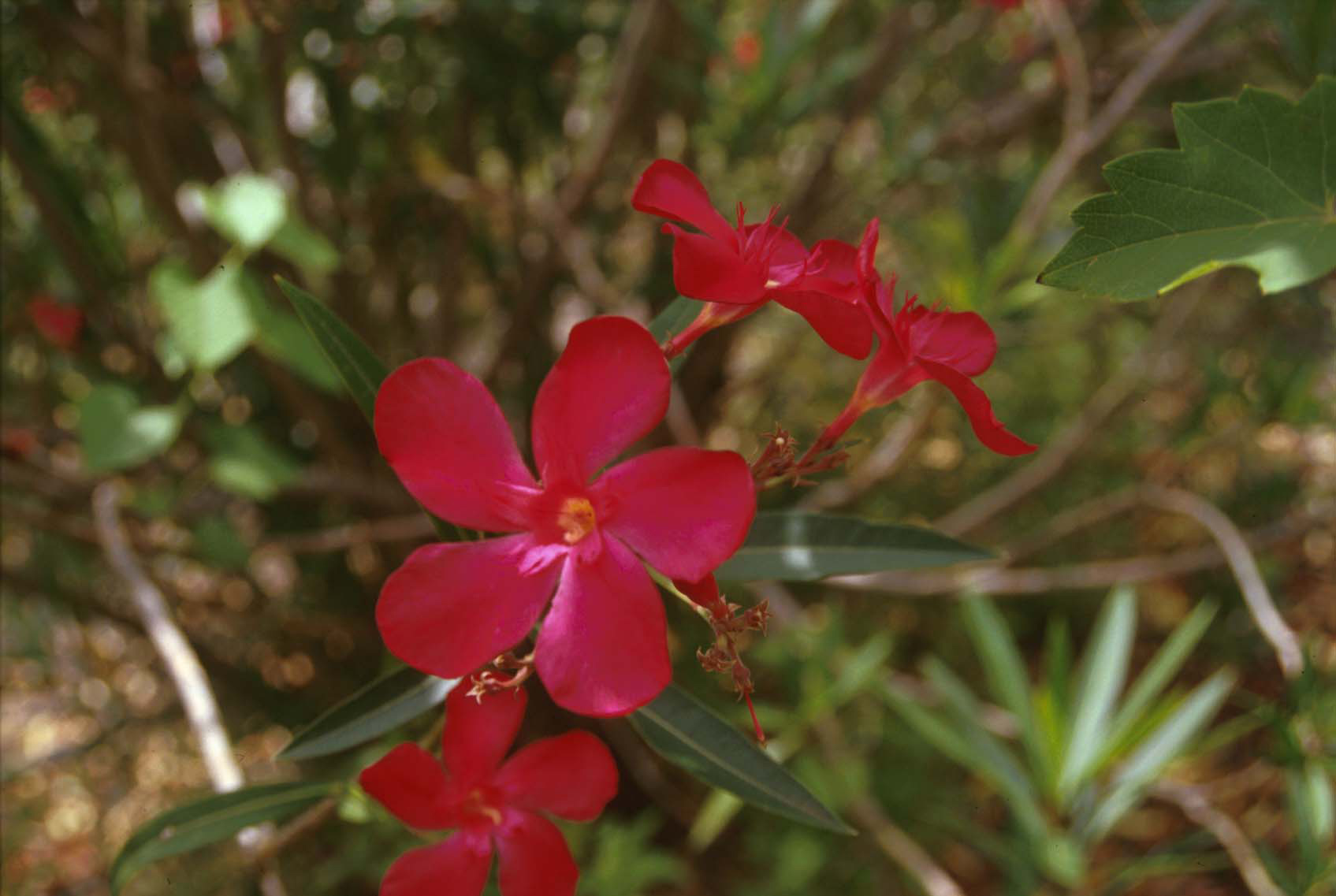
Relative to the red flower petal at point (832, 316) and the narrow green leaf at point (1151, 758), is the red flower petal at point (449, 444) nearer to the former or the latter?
the red flower petal at point (832, 316)

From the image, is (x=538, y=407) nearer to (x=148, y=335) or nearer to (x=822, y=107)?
(x=148, y=335)

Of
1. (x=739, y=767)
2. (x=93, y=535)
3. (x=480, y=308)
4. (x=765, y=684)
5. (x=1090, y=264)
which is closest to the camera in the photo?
(x=1090, y=264)

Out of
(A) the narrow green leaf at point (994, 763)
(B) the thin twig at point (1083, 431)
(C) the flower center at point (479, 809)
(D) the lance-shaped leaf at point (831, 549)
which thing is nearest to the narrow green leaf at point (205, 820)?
(C) the flower center at point (479, 809)

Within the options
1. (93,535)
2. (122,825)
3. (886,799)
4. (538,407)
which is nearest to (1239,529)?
(886,799)

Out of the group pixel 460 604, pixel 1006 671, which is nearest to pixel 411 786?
pixel 460 604

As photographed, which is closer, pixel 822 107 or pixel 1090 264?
pixel 1090 264

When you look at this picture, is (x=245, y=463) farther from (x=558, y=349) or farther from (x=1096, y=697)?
(x=1096, y=697)
